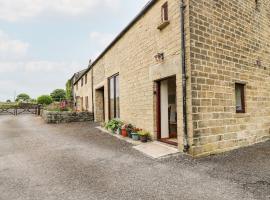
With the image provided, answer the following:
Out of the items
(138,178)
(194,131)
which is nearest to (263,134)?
(194,131)

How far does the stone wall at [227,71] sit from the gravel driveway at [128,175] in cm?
76

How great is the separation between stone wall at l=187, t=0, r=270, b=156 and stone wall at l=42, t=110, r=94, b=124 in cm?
1290

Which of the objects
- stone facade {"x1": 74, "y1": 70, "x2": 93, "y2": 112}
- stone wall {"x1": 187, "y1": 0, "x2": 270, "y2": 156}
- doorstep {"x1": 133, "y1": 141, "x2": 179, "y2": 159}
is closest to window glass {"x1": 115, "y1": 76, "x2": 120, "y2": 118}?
doorstep {"x1": 133, "y1": 141, "x2": 179, "y2": 159}

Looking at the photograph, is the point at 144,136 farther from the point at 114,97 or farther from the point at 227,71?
the point at 114,97

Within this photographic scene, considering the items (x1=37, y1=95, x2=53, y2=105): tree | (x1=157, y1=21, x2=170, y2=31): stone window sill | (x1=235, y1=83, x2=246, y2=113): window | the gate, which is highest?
(x1=157, y1=21, x2=170, y2=31): stone window sill

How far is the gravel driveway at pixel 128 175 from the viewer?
13.8ft

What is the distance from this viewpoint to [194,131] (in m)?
6.41

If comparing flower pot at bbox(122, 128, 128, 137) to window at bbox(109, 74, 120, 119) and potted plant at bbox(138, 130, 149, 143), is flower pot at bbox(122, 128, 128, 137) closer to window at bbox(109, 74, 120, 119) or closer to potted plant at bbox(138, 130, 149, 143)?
potted plant at bbox(138, 130, 149, 143)

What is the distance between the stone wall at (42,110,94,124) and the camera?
56.6 ft

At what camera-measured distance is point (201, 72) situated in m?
6.75

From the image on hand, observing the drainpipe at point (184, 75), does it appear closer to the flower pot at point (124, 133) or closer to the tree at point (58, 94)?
the flower pot at point (124, 133)

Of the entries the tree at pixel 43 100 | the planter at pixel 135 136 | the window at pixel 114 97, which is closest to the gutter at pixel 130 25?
the window at pixel 114 97

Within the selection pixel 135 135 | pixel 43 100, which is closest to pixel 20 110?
pixel 43 100

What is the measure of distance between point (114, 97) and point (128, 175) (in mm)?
8170
